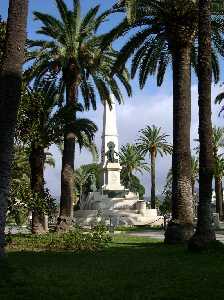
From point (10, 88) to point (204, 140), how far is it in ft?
23.4

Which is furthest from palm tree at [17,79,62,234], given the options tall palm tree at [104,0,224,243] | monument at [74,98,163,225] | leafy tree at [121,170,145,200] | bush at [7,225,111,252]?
leafy tree at [121,170,145,200]

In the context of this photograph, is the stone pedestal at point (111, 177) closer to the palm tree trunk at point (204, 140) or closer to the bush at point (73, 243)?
the bush at point (73, 243)

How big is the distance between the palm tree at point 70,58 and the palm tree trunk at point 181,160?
728cm

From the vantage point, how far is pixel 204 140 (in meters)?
16.0

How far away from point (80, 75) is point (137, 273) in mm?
19411

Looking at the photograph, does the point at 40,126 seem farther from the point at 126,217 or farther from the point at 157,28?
the point at 126,217

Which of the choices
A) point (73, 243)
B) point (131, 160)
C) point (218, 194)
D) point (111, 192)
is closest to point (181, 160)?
point (73, 243)

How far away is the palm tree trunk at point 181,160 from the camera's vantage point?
63.8 ft

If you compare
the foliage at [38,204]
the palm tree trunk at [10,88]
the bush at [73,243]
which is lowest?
the bush at [73,243]

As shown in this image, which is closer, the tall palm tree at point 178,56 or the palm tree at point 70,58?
the tall palm tree at point 178,56

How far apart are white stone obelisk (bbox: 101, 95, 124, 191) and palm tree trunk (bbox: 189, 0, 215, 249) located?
35292mm

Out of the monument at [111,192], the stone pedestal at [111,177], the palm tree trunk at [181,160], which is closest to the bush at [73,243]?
the palm tree trunk at [181,160]

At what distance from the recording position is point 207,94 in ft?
52.9

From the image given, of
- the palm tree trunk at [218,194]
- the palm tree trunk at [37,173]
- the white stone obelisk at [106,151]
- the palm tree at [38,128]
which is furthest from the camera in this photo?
the palm tree trunk at [218,194]
